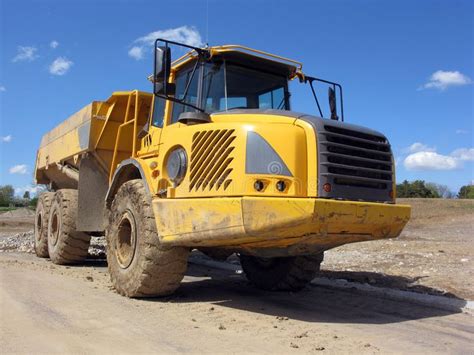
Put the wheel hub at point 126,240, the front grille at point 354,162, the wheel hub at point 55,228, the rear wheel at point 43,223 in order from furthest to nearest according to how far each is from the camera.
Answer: the rear wheel at point 43,223
the wheel hub at point 55,228
the wheel hub at point 126,240
the front grille at point 354,162

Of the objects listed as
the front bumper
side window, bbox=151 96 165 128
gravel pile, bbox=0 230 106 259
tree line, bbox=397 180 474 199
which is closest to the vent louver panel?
the front bumper

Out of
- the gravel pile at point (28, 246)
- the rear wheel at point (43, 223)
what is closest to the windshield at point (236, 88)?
the rear wheel at point (43, 223)

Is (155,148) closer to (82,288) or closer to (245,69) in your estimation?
(245,69)

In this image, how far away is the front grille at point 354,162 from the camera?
4914 mm

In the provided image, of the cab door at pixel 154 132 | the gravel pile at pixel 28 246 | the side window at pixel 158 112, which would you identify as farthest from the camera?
the gravel pile at pixel 28 246

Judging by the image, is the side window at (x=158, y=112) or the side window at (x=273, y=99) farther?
the side window at (x=158, y=112)

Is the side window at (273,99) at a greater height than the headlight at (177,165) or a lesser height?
greater

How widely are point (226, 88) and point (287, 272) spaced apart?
2.75 m

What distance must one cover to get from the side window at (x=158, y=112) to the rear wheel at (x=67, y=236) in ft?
12.0

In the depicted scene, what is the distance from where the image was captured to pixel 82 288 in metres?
6.70

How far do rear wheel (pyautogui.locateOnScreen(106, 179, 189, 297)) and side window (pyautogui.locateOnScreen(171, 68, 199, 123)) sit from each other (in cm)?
100

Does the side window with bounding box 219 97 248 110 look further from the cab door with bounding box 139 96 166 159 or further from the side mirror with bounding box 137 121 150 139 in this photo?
the side mirror with bounding box 137 121 150 139

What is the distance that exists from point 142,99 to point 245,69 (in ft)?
8.11

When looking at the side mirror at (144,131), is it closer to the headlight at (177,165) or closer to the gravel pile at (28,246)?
the headlight at (177,165)
